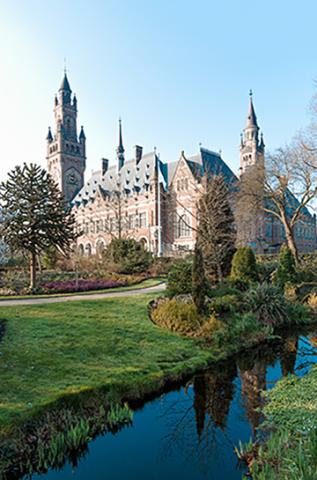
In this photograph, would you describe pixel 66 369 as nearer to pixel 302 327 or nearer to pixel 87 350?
pixel 87 350

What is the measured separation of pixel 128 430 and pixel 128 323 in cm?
473

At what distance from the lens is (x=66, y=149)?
65.0 m

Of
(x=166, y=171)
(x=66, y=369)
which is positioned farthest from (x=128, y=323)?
(x=166, y=171)

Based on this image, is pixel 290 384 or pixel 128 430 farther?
pixel 290 384

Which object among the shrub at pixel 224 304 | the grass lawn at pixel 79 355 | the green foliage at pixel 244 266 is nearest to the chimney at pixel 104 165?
the green foliage at pixel 244 266

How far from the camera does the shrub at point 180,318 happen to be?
10.2 meters

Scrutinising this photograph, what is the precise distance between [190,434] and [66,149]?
65.3 metres

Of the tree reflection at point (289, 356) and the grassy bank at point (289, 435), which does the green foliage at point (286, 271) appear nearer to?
the tree reflection at point (289, 356)

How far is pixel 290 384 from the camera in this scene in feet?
23.4

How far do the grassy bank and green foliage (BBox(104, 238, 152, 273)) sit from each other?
17.2 m

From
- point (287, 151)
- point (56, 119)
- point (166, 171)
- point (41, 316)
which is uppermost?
point (56, 119)

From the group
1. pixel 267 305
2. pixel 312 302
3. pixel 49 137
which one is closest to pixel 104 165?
pixel 49 137

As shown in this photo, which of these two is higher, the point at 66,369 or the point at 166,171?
the point at 166,171

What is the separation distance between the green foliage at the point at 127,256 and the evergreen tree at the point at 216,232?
26.1ft
